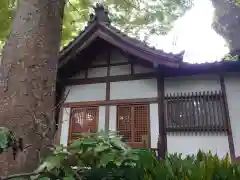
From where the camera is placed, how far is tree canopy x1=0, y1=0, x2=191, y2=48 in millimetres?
6479

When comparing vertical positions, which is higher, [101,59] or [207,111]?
[101,59]

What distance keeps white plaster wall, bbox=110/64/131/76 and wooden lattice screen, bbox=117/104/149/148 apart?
1.12 meters

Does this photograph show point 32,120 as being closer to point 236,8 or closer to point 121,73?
point 121,73

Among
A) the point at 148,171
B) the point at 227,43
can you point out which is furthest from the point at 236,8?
the point at 148,171

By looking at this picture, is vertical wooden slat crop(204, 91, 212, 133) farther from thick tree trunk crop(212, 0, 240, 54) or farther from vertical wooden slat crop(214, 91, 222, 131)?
thick tree trunk crop(212, 0, 240, 54)

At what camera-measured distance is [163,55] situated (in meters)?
7.34

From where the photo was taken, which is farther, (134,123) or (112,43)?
(112,43)

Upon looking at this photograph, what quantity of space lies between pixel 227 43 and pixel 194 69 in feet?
72.5

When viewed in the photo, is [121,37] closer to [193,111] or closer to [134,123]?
[134,123]

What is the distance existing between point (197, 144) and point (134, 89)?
2.43 metres

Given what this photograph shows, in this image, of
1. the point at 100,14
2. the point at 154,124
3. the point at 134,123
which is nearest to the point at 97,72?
the point at 100,14

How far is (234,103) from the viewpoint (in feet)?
24.2

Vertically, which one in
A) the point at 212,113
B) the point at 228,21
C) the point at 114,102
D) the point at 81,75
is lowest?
the point at 212,113

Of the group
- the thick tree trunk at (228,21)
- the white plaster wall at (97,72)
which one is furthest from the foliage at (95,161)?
the thick tree trunk at (228,21)
